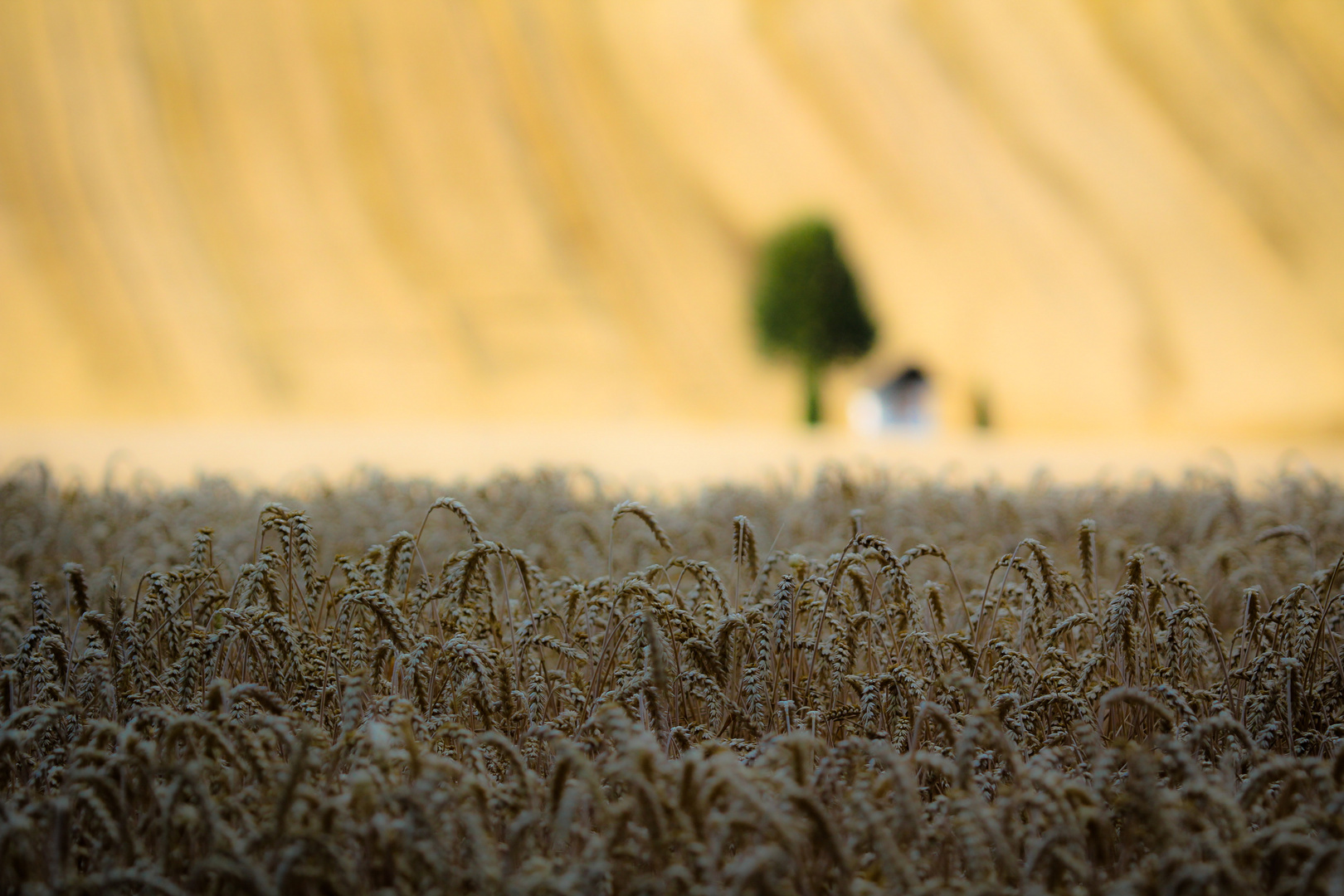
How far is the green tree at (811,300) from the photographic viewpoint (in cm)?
1436

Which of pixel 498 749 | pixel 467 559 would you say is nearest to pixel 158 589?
pixel 467 559

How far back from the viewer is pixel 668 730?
156 cm

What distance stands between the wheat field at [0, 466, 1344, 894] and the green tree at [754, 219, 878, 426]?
462 inches

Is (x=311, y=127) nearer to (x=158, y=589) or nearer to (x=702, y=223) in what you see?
(x=702, y=223)

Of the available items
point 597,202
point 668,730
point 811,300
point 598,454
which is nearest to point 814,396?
point 811,300

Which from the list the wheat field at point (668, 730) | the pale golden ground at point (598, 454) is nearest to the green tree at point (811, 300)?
the pale golden ground at point (598, 454)

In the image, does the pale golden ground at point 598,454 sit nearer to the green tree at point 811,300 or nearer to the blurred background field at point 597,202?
the green tree at point 811,300

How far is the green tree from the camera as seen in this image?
14.4m

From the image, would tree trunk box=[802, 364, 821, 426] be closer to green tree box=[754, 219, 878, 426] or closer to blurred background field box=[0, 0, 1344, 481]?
green tree box=[754, 219, 878, 426]

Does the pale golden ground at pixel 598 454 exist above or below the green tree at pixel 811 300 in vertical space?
below

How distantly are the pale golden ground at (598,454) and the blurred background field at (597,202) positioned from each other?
3.92 m

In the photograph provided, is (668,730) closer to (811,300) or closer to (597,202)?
(811,300)

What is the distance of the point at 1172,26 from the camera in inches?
628

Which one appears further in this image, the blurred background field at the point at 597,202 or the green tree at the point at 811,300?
the blurred background field at the point at 597,202
